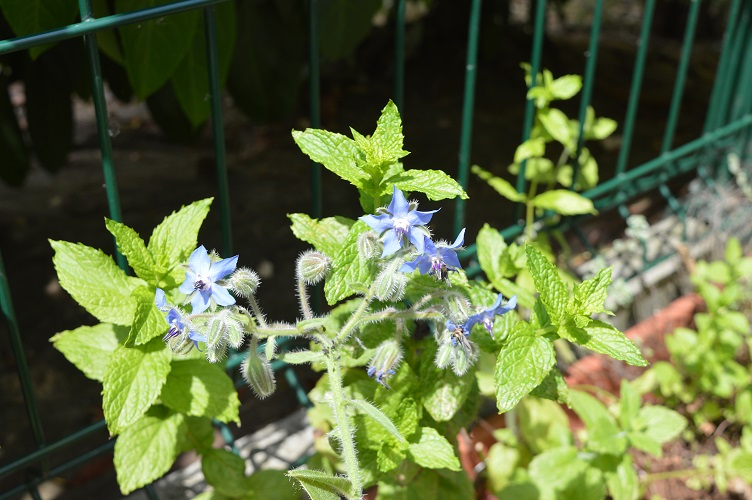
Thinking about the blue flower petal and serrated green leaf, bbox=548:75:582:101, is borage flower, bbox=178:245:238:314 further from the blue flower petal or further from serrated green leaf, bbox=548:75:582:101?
serrated green leaf, bbox=548:75:582:101

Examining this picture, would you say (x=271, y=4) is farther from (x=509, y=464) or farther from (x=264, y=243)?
(x=509, y=464)

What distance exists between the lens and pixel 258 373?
4.70ft

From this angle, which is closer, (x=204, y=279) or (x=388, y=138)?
(x=204, y=279)

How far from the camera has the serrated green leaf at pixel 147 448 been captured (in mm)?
1589

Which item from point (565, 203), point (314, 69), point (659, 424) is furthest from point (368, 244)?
point (659, 424)

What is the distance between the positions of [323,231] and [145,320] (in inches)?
13.9

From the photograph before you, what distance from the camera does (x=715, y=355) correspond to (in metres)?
2.73

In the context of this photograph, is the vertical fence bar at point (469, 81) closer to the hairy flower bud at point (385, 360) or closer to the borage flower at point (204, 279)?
the hairy flower bud at point (385, 360)

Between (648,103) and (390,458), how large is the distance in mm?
4220

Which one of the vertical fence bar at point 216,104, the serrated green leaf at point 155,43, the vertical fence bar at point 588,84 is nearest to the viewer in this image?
the vertical fence bar at point 216,104

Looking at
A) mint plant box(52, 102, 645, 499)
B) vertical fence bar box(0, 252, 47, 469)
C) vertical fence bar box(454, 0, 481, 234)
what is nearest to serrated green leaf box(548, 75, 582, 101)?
vertical fence bar box(454, 0, 481, 234)

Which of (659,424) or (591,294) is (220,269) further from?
(659,424)

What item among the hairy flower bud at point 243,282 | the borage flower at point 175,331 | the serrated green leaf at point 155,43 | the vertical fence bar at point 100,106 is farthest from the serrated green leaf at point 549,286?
the serrated green leaf at point 155,43

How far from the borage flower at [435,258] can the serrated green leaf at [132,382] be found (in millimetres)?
485
